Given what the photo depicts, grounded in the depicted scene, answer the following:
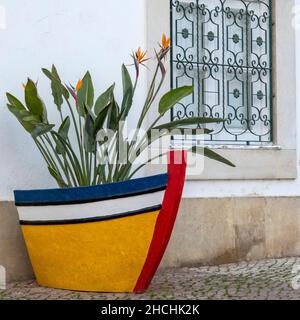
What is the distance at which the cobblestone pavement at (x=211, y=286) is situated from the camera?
4.87 meters

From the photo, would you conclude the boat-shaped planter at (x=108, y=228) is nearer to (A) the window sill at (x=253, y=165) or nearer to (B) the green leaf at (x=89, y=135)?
(B) the green leaf at (x=89, y=135)

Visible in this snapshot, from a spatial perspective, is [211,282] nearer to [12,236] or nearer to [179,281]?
[179,281]

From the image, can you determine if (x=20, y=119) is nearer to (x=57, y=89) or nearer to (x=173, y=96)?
(x=57, y=89)

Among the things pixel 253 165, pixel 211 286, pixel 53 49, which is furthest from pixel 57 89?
pixel 253 165

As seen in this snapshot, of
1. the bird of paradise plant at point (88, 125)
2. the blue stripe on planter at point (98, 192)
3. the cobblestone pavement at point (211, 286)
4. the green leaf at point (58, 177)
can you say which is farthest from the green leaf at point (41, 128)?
the cobblestone pavement at point (211, 286)

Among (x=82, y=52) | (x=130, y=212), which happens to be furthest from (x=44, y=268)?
(x=82, y=52)

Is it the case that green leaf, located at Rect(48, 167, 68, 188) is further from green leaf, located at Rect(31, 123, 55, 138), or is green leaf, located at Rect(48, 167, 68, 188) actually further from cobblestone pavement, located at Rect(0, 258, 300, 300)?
cobblestone pavement, located at Rect(0, 258, 300, 300)

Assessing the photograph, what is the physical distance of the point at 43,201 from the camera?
499 centimetres

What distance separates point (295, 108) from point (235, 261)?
1661 millimetres

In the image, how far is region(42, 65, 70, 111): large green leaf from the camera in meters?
5.15

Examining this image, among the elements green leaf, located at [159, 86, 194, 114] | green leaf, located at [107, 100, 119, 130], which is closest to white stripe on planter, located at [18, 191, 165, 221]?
green leaf, located at [107, 100, 119, 130]

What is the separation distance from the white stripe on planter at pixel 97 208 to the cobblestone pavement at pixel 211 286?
0.56 m

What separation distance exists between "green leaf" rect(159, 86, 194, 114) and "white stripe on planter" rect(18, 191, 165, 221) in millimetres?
813
